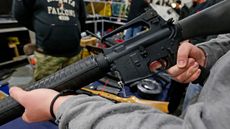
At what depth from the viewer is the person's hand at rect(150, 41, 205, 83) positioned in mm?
508

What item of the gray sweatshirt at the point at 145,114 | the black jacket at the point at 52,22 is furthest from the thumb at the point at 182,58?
the black jacket at the point at 52,22

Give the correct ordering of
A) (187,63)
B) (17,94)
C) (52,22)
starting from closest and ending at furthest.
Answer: (17,94), (187,63), (52,22)

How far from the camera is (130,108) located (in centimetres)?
30

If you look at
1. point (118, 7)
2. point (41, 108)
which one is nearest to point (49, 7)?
point (41, 108)

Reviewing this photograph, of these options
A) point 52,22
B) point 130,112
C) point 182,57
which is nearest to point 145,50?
point 182,57

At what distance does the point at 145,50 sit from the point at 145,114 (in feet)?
0.75

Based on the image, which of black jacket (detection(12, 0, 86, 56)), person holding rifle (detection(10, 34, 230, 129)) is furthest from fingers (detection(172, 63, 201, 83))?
black jacket (detection(12, 0, 86, 56))

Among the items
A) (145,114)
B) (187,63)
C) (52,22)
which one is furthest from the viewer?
(52,22)

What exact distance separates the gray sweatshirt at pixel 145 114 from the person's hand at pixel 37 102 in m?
0.05

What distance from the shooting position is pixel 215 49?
0.58 m

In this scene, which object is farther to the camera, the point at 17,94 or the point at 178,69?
the point at 178,69

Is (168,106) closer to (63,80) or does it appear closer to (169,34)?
(169,34)

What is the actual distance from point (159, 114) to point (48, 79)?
270 millimetres

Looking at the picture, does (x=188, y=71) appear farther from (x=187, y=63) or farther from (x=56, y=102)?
(x=56, y=102)
